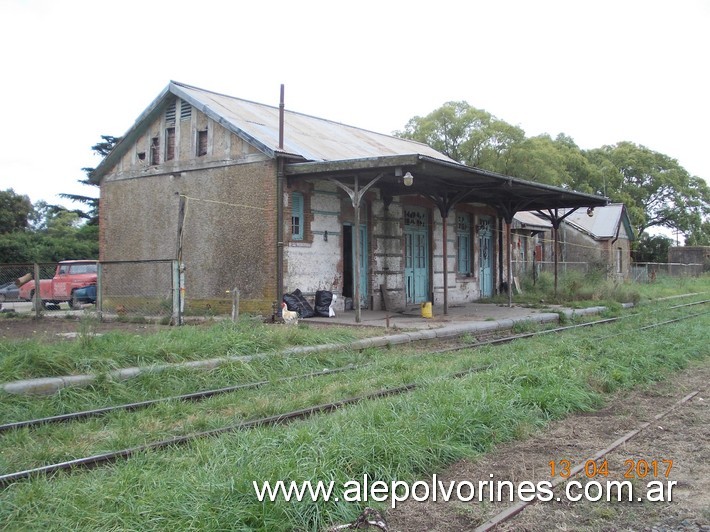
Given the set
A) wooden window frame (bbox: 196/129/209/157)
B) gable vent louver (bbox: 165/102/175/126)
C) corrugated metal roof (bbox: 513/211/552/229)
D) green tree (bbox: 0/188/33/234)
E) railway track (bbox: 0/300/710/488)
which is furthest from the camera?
green tree (bbox: 0/188/33/234)

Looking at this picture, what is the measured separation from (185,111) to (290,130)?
2.84m

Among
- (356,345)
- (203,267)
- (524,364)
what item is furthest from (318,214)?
(524,364)

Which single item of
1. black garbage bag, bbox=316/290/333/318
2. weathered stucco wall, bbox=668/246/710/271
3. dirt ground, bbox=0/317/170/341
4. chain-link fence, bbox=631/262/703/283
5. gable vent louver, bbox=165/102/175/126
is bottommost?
dirt ground, bbox=0/317/170/341

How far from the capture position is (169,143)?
1700 centimetres

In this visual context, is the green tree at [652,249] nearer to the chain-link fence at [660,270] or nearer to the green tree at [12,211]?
the chain-link fence at [660,270]

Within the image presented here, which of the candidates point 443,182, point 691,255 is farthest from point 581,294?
point 691,255

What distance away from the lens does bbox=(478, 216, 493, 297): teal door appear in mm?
22688

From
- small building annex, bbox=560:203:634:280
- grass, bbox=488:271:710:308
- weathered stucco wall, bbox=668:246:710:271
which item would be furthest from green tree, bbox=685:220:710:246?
grass, bbox=488:271:710:308

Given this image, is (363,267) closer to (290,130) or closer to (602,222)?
(290,130)

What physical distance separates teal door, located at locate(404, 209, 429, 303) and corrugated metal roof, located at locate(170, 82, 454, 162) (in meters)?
2.03

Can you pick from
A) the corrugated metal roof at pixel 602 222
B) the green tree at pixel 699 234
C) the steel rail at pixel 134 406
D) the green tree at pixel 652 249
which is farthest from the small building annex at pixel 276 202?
the green tree at pixel 699 234

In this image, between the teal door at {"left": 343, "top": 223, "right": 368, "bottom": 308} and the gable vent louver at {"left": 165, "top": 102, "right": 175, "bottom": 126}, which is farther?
the gable vent louver at {"left": 165, "top": 102, "right": 175, "bottom": 126}

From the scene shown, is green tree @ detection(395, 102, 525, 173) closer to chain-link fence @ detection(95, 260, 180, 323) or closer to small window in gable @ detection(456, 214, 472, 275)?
small window in gable @ detection(456, 214, 472, 275)

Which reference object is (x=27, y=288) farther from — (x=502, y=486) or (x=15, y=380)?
(x=502, y=486)
